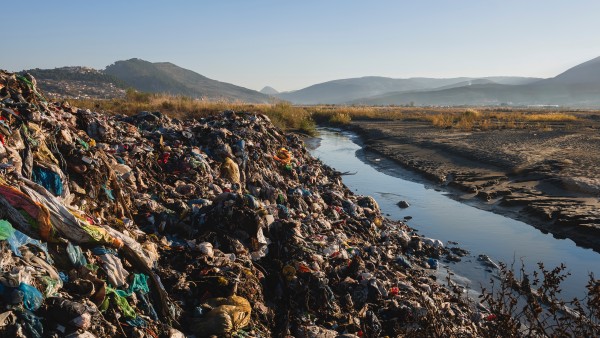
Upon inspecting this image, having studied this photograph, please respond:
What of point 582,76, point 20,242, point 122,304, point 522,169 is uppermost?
point 582,76

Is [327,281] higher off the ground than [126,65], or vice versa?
[126,65]

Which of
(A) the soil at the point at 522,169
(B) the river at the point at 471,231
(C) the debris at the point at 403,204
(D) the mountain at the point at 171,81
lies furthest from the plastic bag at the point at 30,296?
(D) the mountain at the point at 171,81

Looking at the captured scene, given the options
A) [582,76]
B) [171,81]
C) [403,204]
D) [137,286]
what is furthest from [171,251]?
[582,76]

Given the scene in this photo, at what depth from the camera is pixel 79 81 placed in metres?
59.6

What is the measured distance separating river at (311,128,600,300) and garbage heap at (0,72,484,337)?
815mm

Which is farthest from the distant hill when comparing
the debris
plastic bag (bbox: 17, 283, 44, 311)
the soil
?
plastic bag (bbox: 17, 283, 44, 311)

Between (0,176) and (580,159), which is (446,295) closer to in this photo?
(0,176)

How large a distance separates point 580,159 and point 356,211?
8875 mm

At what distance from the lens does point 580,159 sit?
12352mm

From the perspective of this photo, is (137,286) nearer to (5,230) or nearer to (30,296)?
(30,296)

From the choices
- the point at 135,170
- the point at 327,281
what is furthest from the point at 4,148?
the point at 327,281

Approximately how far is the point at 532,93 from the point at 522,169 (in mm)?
188640

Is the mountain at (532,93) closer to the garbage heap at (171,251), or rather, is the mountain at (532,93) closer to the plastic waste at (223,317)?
the garbage heap at (171,251)

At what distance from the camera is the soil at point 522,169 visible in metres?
8.05
